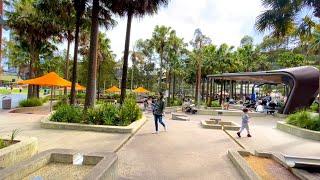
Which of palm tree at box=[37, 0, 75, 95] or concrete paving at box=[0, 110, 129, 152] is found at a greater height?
palm tree at box=[37, 0, 75, 95]

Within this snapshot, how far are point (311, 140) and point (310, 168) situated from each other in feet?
24.4

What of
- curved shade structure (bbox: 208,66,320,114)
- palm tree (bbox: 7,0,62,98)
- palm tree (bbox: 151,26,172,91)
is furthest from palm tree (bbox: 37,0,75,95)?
palm tree (bbox: 151,26,172,91)

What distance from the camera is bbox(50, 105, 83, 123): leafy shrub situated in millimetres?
17250

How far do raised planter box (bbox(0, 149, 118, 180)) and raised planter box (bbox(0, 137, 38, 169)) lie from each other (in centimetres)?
45

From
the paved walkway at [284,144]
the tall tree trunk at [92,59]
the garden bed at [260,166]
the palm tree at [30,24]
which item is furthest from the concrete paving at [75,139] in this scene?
the palm tree at [30,24]

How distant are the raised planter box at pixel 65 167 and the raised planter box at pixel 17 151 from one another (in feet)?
1.47

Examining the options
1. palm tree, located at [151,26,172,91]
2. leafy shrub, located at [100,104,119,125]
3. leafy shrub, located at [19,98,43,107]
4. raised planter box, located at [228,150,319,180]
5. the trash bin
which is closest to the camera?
raised planter box, located at [228,150,319,180]

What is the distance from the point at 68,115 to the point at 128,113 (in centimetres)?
262

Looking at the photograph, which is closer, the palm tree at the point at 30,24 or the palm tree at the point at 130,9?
the palm tree at the point at 130,9

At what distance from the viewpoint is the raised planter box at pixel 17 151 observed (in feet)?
26.2

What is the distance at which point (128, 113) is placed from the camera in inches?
721

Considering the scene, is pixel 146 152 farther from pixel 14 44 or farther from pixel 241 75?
pixel 14 44

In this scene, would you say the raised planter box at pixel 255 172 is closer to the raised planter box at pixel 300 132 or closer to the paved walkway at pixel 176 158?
the paved walkway at pixel 176 158

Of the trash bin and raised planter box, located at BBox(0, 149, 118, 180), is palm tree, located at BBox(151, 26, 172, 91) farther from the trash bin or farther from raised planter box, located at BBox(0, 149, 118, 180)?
raised planter box, located at BBox(0, 149, 118, 180)
